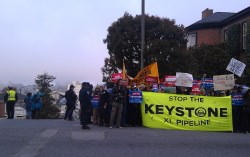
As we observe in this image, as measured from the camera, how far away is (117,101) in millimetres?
16500

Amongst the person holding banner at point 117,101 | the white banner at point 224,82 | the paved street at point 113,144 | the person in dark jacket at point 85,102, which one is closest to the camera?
the paved street at point 113,144

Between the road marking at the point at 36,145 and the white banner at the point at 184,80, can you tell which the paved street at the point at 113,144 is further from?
the white banner at the point at 184,80

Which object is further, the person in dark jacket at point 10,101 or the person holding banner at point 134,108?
the person in dark jacket at point 10,101

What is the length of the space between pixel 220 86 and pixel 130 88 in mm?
3243

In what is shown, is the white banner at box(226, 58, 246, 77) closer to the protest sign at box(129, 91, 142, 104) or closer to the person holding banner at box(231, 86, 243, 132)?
the person holding banner at box(231, 86, 243, 132)

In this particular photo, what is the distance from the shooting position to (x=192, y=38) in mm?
47781

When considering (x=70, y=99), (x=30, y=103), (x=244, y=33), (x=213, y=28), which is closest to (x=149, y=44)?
(x=30, y=103)

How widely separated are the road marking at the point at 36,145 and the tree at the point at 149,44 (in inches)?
594

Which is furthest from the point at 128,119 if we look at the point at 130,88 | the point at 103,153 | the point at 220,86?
the point at 103,153

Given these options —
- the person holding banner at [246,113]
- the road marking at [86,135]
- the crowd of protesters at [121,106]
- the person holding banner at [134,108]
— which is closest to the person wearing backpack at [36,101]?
the crowd of protesters at [121,106]

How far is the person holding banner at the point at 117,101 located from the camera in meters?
16.5

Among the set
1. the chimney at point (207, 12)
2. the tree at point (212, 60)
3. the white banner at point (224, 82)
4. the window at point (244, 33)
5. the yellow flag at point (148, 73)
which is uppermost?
the chimney at point (207, 12)

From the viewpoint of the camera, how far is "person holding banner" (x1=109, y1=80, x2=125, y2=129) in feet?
54.0

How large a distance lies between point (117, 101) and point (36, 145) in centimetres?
542
